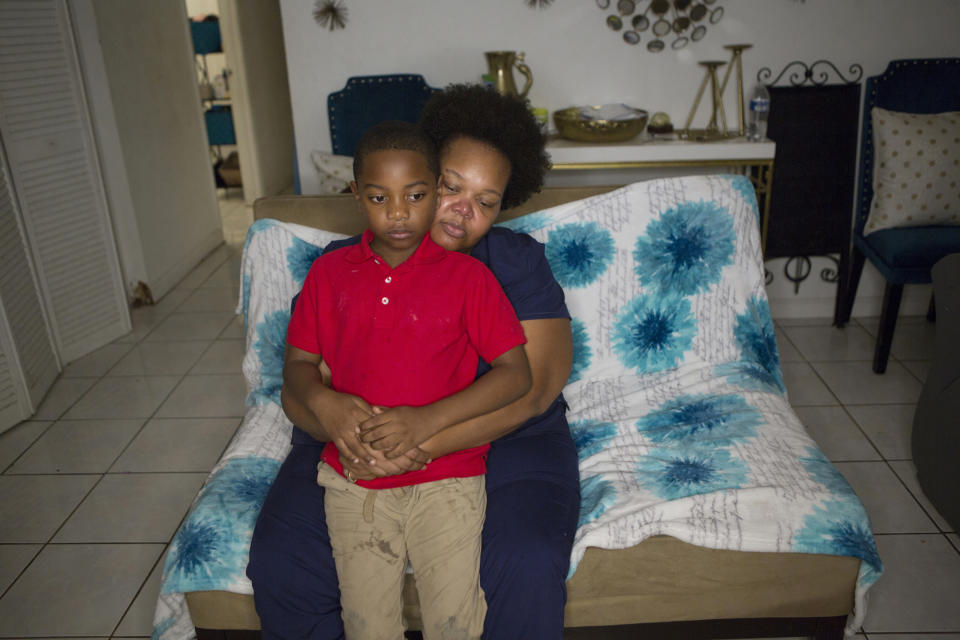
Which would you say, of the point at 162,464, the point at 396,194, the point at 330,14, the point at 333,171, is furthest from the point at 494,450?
the point at 330,14

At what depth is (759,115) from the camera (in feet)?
9.46

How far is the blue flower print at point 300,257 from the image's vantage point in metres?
1.84

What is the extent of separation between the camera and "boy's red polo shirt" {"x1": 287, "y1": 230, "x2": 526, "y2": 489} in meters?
1.29

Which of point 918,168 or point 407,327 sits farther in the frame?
point 918,168

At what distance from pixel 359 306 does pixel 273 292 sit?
0.62 metres

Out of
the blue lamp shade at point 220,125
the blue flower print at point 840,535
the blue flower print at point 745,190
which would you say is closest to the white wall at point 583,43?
the blue flower print at point 745,190

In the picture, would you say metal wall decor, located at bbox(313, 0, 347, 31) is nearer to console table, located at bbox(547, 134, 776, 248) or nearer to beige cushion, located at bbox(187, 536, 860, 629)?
console table, located at bbox(547, 134, 776, 248)

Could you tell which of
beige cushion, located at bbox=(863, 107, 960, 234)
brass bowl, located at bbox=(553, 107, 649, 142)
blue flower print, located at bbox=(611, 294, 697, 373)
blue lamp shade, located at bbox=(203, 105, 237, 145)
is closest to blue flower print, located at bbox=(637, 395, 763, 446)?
blue flower print, located at bbox=(611, 294, 697, 373)

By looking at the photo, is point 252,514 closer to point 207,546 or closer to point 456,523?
point 207,546

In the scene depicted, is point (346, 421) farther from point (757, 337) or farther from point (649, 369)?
point (757, 337)

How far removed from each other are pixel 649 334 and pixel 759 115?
1.48 meters

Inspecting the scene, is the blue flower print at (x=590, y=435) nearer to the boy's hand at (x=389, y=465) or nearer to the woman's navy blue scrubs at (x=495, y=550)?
the woman's navy blue scrubs at (x=495, y=550)

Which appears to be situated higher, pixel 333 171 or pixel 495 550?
pixel 333 171

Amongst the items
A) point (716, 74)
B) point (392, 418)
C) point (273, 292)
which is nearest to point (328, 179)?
point (273, 292)
